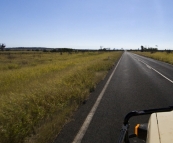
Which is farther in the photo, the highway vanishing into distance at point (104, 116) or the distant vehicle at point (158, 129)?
the highway vanishing into distance at point (104, 116)

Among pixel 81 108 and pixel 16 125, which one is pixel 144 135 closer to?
pixel 16 125

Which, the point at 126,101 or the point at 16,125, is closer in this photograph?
the point at 16,125

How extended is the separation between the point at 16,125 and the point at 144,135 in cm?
331

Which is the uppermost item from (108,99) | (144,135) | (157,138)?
(157,138)

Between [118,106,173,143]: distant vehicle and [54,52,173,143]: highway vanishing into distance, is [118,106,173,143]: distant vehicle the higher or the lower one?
the higher one

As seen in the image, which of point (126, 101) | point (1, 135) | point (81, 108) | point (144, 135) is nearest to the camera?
point (144, 135)

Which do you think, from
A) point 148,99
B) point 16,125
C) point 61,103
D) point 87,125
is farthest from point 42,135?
point 148,99

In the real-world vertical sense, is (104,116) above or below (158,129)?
below

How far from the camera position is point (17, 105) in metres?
6.17

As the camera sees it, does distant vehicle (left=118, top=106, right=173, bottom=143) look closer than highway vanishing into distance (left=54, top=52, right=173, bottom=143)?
Yes

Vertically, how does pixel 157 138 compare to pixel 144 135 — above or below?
above

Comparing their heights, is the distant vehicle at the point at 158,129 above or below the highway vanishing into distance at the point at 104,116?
above

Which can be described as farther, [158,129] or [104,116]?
[104,116]

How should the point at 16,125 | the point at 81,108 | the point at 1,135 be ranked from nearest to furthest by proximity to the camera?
the point at 1,135 < the point at 16,125 < the point at 81,108
